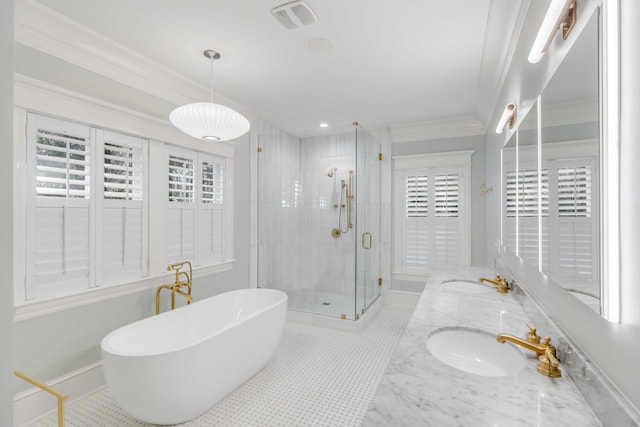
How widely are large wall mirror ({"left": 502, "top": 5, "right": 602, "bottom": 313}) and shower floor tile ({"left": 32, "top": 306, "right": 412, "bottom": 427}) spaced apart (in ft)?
5.04

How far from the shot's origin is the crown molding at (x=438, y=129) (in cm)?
382

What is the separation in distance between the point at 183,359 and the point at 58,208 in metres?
1.38

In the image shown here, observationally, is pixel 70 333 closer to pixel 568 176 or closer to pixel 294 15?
pixel 294 15

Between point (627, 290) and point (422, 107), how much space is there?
3193mm

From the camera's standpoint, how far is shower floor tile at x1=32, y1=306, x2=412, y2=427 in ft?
6.24

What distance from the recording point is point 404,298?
418 cm

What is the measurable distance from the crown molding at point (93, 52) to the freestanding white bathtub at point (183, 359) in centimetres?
193

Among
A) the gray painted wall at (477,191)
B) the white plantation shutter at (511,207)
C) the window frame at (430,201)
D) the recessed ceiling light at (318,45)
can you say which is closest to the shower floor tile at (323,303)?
the window frame at (430,201)

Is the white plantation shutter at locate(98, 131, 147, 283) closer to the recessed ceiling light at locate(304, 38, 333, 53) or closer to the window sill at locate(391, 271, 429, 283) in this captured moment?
the recessed ceiling light at locate(304, 38, 333, 53)

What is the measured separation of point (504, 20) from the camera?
6.33 ft

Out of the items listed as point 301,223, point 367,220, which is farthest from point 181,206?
point 367,220

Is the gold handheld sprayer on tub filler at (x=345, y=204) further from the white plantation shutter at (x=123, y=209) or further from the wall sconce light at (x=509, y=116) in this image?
the white plantation shutter at (x=123, y=209)

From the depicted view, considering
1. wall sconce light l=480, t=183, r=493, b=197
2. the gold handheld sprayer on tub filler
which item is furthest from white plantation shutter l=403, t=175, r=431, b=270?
the gold handheld sprayer on tub filler

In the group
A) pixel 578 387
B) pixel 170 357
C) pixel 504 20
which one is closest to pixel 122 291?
pixel 170 357
